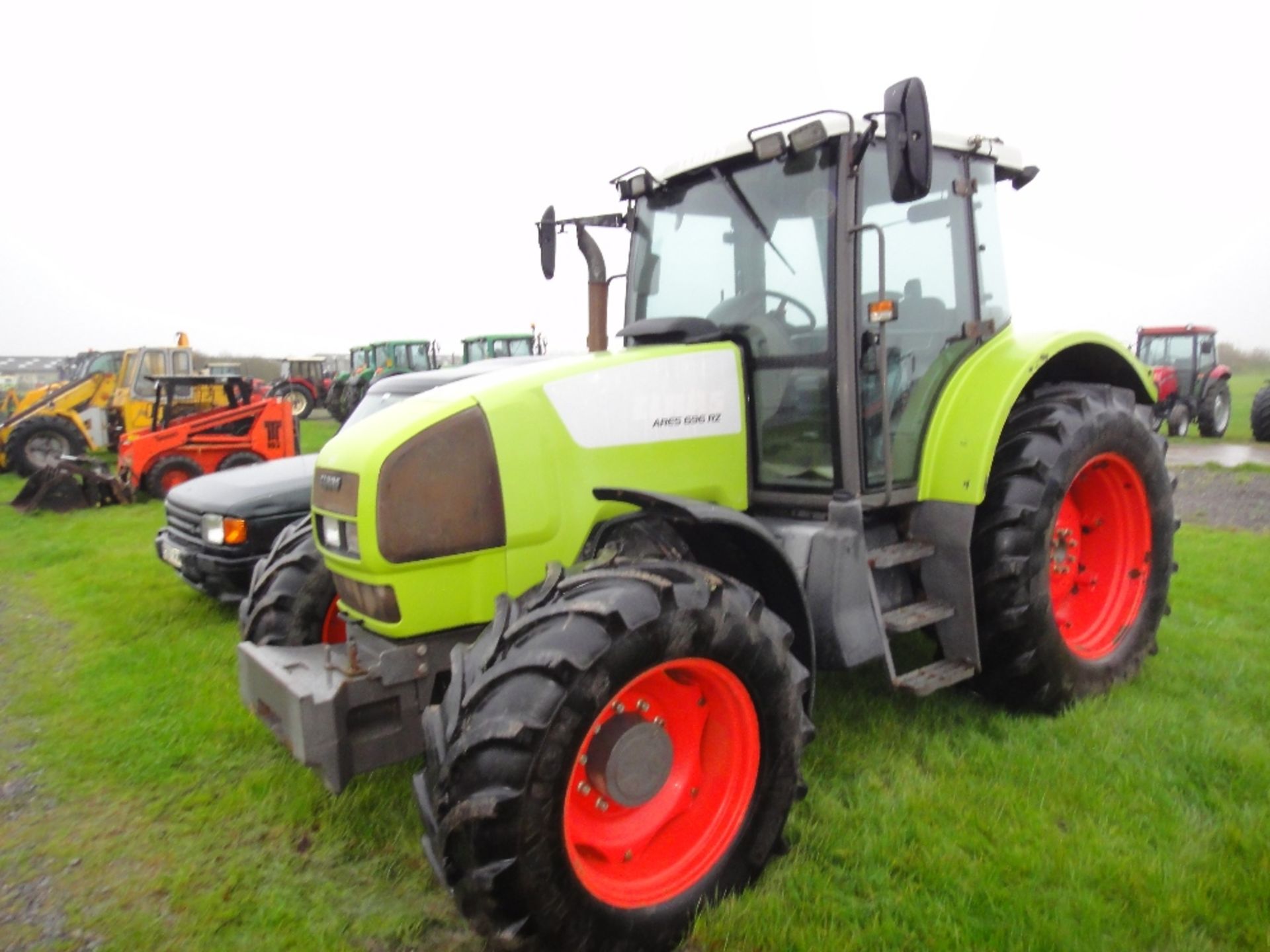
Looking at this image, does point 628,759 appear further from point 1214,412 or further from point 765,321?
point 1214,412

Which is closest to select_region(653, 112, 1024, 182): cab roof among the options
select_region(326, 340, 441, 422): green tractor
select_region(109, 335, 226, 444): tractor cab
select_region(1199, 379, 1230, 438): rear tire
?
select_region(109, 335, 226, 444): tractor cab

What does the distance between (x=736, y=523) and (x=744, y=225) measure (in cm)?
121

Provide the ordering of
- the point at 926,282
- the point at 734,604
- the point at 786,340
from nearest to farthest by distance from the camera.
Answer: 1. the point at 734,604
2. the point at 786,340
3. the point at 926,282

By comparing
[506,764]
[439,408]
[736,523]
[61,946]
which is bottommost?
[61,946]

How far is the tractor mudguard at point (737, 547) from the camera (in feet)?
8.50

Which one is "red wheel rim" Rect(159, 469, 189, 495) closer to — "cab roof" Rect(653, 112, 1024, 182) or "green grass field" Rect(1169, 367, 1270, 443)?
"cab roof" Rect(653, 112, 1024, 182)

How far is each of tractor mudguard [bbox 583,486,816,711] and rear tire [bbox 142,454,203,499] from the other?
940cm

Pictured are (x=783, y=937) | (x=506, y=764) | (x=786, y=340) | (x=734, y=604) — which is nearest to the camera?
(x=506, y=764)

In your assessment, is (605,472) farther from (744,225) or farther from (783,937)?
(783,937)

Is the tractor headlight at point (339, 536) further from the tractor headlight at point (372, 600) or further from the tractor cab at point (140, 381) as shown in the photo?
the tractor cab at point (140, 381)

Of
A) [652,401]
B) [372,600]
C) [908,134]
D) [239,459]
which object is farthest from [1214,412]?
[372,600]

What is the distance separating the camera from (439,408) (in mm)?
2539

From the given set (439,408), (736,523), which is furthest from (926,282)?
(439,408)

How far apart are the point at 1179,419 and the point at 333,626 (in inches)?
683
